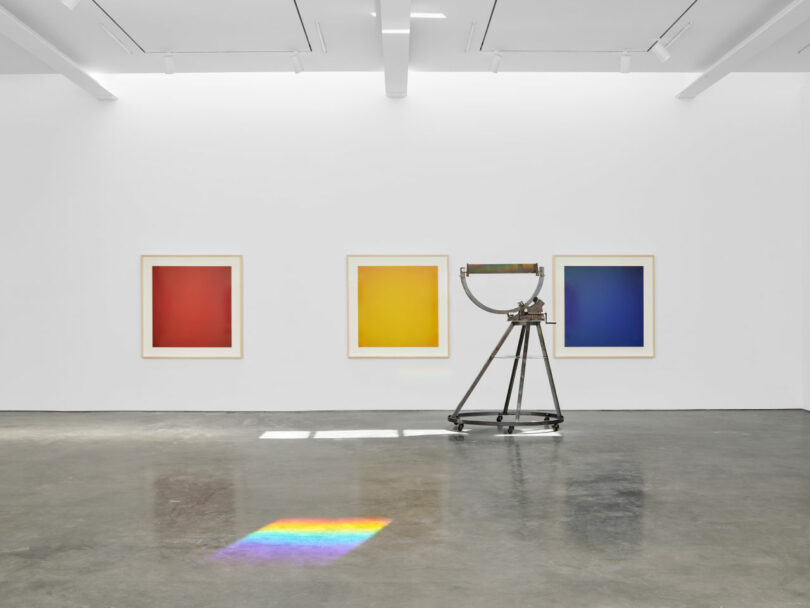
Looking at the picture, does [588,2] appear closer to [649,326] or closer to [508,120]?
[508,120]

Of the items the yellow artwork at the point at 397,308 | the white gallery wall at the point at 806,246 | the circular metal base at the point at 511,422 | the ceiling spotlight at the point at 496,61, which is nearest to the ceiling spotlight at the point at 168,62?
the yellow artwork at the point at 397,308

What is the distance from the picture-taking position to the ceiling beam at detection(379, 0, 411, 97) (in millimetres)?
7223

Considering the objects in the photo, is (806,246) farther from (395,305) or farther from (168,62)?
(168,62)

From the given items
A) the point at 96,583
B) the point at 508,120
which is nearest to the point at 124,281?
the point at 508,120

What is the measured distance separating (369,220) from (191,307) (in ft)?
7.76

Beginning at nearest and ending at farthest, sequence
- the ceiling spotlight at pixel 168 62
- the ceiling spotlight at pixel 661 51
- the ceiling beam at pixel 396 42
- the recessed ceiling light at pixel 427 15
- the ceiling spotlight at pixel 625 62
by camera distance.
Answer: the ceiling beam at pixel 396 42, the recessed ceiling light at pixel 427 15, the ceiling spotlight at pixel 661 51, the ceiling spotlight at pixel 168 62, the ceiling spotlight at pixel 625 62

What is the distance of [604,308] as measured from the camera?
32.5ft

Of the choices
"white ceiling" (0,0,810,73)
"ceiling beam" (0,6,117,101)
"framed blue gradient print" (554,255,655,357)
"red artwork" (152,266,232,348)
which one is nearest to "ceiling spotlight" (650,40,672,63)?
"white ceiling" (0,0,810,73)

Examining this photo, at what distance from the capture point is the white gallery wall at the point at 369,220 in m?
9.88

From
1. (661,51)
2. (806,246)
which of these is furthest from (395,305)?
(806,246)

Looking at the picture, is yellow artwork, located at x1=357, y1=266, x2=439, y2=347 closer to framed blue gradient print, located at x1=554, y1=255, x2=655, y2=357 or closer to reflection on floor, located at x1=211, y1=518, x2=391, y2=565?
framed blue gradient print, located at x1=554, y1=255, x2=655, y2=357

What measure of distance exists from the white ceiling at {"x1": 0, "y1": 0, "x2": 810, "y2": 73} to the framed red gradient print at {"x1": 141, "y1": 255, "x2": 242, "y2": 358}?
2.26m

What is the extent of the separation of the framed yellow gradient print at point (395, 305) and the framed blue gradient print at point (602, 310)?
1.42m

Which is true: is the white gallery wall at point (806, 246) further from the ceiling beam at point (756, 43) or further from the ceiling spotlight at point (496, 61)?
the ceiling spotlight at point (496, 61)
